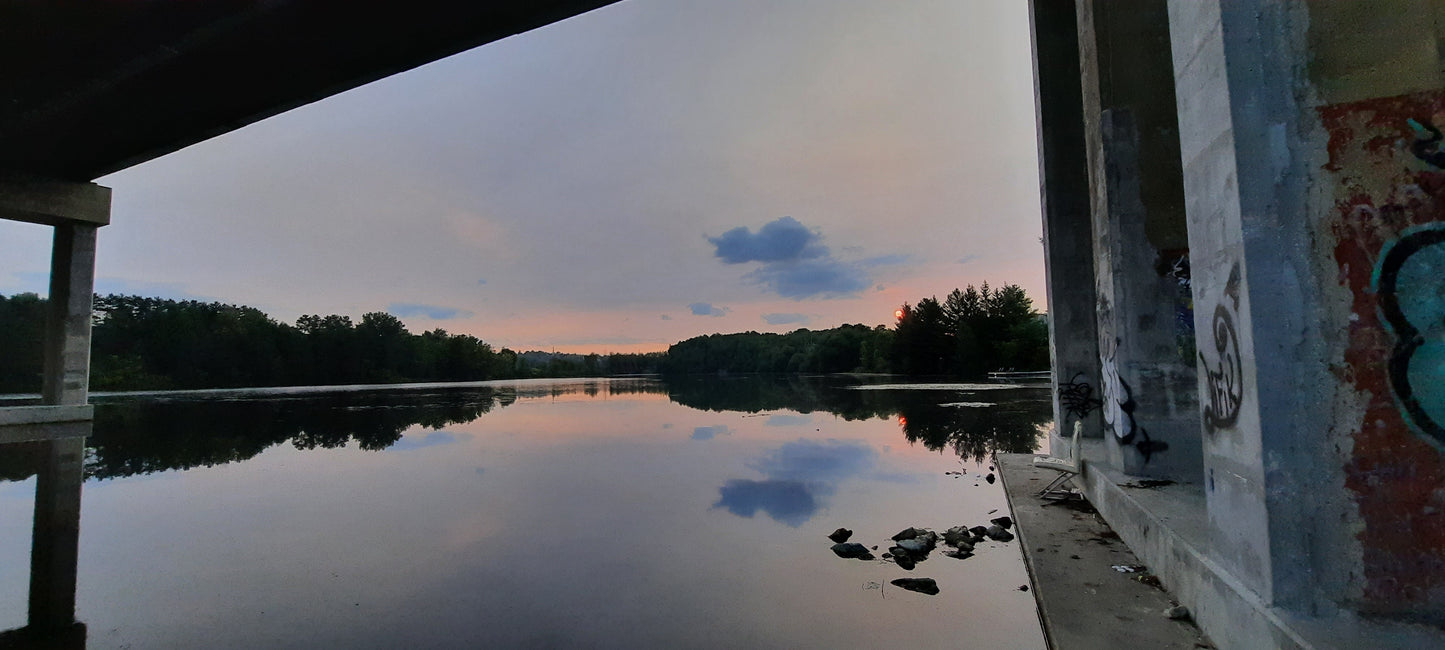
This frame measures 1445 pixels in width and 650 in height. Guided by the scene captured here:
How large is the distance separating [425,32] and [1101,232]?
11.3 meters

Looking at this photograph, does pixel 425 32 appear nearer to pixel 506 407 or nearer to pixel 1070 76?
pixel 1070 76

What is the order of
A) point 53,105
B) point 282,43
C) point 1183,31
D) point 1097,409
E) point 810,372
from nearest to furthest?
point 1183,31, point 282,43, point 1097,409, point 53,105, point 810,372

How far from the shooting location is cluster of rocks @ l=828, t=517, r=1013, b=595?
7297 millimetres

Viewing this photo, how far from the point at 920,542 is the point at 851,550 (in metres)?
0.84

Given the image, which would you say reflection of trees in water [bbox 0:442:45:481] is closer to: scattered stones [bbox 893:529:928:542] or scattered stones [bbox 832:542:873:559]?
scattered stones [bbox 832:542:873:559]

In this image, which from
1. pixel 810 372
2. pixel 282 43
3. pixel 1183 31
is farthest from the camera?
pixel 810 372

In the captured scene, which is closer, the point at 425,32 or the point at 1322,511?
the point at 1322,511

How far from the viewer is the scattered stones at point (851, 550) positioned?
24.2ft

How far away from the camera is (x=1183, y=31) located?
15.4 ft

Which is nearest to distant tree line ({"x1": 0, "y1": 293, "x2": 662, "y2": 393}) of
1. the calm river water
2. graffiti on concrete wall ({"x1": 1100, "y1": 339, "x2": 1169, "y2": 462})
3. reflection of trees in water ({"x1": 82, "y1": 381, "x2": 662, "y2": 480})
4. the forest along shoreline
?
the forest along shoreline

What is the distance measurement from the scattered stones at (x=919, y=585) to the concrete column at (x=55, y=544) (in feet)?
24.5

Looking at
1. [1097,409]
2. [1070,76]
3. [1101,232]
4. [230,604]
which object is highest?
[1070,76]

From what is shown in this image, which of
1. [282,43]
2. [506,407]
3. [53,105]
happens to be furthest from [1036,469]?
[506,407]

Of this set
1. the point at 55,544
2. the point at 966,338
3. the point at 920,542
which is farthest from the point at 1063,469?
the point at 966,338
